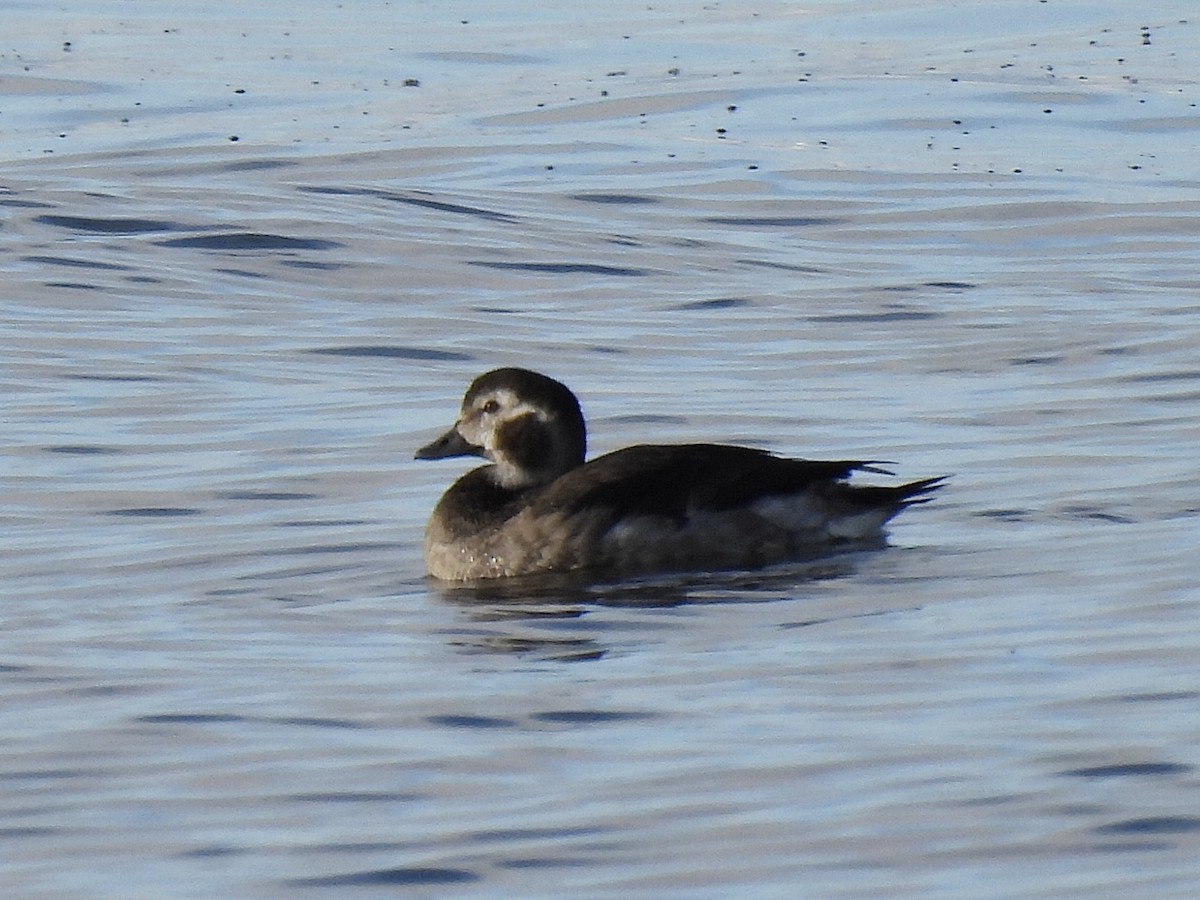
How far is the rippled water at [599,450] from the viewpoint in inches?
253

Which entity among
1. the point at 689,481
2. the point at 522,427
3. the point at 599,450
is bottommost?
the point at 599,450

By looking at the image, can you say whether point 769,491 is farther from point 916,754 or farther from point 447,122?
point 447,122

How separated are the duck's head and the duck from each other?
0.29 meters

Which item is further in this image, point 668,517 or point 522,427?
point 522,427

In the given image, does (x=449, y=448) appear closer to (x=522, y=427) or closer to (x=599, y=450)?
(x=522, y=427)

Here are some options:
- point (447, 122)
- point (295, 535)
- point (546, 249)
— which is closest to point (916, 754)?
point (295, 535)

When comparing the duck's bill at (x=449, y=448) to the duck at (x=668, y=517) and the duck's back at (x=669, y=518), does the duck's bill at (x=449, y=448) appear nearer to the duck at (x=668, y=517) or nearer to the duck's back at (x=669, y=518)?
the duck at (x=668, y=517)

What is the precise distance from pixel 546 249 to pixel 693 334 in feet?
9.82

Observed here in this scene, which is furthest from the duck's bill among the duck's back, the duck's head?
the duck's back

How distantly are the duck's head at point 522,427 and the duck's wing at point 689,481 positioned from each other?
0.37 metres

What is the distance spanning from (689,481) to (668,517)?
15 centimetres

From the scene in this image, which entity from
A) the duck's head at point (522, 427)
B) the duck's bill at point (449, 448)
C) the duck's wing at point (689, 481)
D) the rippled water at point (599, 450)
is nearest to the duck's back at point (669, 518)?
the duck's wing at point (689, 481)

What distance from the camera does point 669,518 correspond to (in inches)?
384

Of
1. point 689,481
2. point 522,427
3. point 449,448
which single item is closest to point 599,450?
point 449,448
